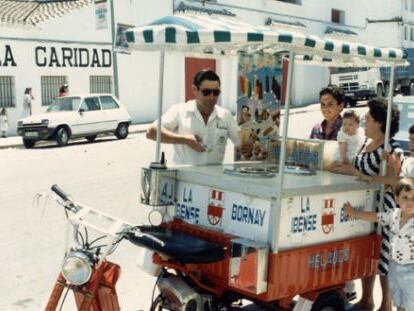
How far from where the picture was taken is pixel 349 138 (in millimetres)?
5352

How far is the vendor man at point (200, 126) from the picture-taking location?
5148mm

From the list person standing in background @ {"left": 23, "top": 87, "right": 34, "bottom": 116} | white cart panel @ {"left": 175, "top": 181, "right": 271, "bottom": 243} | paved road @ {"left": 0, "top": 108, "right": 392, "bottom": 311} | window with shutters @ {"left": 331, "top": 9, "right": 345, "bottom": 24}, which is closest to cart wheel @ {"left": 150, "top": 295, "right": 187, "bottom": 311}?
white cart panel @ {"left": 175, "top": 181, "right": 271, "bottom": 243}

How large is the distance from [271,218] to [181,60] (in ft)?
82.7

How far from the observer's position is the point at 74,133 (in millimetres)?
19469

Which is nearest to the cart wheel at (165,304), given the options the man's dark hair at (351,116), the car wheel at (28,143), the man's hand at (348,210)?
the man's hand at (348,210)

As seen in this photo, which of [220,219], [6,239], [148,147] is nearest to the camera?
[220,219]

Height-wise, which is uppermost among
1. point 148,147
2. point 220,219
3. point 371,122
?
point 371,122

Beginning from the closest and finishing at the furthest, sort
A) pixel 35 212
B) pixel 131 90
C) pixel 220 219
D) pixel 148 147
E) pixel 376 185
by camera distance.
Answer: pixel 220 219
pixel 376 185
pixel 35 212
pixel 148 147
pixel 131 90

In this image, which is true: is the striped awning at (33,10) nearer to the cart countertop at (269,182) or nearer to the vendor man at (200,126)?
the vendor man at (200,126)

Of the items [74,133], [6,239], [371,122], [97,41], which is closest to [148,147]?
[74,133]

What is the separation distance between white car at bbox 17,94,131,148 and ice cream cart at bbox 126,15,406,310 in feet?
47.8

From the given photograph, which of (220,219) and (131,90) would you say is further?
(131,90)

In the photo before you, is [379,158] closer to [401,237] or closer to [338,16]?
[401,237]

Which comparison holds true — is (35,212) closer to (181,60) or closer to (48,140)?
(48,140)
